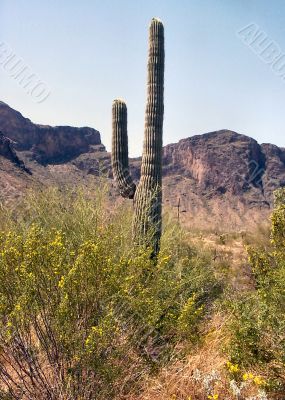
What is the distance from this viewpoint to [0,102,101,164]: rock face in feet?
268

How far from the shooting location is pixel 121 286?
3463 mm

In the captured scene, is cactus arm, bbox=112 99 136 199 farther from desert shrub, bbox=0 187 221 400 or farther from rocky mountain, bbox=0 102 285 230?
rocky mountain, bbox=0 102 285 230

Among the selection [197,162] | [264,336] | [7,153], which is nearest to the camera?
[264,336]

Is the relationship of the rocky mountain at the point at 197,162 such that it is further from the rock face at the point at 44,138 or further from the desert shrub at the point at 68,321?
the desert shrub at the point at 68,321

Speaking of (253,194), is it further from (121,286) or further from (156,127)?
(121,286)

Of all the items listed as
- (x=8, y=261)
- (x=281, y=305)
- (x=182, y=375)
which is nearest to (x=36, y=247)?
(x=8, y=261)

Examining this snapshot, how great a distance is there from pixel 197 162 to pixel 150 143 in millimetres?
81694

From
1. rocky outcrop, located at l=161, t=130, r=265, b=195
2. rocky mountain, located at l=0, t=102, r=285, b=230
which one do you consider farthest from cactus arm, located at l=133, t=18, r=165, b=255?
rocky outcrop, located at l=161, t=130, r=265, b=195

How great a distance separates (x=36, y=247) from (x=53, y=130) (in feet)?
289

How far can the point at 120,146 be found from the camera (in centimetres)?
888

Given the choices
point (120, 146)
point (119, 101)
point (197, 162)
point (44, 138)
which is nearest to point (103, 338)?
point (120, 146)

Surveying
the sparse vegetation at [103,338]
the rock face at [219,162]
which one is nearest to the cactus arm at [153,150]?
the sparse vegetation at [103,338]

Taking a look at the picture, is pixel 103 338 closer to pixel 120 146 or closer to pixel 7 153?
pixel 120 146

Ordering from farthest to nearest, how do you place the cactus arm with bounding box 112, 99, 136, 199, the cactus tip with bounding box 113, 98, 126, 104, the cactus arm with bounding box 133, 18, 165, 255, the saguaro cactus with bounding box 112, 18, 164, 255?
the cactus tip with bounding box 113, 98, 126, 104
the cactus arm with bounding box 112, 99, 136, 199
the saguaro cactus with bounding box 112, 18, 164, 255
the cactus arm with bounding box 133, 18, 165, 255
